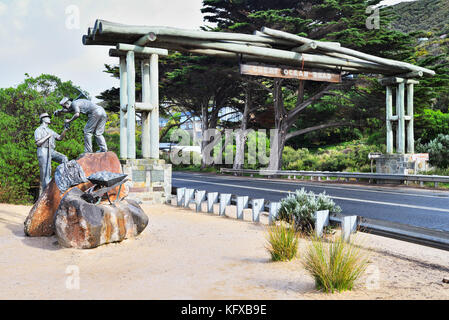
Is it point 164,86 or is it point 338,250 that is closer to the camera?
point 338,250

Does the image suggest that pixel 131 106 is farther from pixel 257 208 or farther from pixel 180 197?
pixel 257 208

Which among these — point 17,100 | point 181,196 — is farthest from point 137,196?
point 17,100

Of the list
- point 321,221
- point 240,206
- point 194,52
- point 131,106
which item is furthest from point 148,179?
point 321,221

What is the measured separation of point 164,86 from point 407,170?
1718cm

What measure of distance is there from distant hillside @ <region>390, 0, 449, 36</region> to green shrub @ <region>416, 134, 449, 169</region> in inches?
1962

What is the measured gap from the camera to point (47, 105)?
15.2 m

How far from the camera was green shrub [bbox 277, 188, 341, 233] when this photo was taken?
28.3ft

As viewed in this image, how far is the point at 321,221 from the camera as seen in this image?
8.10m

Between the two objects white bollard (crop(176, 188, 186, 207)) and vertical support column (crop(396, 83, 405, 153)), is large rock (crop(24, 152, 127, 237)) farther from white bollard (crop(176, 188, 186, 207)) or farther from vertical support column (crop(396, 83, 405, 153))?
vertical support column (crop(396, 83, 405, 153))

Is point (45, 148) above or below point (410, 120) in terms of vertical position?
below

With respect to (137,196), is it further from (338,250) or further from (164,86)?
(164,86)

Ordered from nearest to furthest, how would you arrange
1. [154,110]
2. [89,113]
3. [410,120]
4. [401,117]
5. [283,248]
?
[283,248], [89,113], [154,110], [401,117], [410,120]

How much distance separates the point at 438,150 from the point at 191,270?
844 inches

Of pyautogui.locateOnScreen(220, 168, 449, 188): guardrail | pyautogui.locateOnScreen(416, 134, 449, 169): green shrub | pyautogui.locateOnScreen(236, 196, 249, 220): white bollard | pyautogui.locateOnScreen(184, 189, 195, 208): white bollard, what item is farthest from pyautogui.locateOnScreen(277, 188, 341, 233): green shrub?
pyautogui.locateOnScreen(416, 134, 449, 169): green shrub
